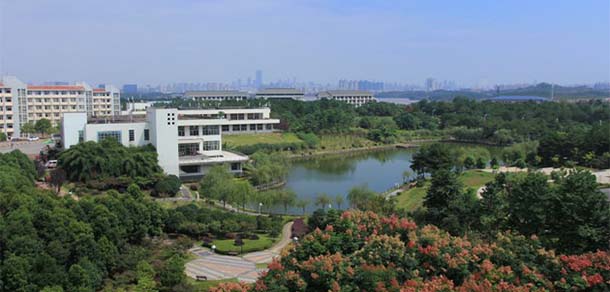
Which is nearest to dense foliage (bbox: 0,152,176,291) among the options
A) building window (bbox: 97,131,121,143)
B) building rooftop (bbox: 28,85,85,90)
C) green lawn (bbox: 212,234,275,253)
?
green lawn (bbox: 212,234,275,253)

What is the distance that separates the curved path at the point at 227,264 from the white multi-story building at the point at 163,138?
18.9ft

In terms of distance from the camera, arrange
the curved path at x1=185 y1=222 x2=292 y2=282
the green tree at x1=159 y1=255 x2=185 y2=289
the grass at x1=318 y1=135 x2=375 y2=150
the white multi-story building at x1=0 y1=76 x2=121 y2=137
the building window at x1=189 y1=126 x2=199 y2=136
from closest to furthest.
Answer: the green tree at x1=159 y1=255 x2=185 y2=289 < the curved path at x1=185 y1=222 x2=292 y2=282 < the building window at x1=189 y1=126 x2=199 y2=136 < the grass at x1=318 y1=135 x2=375 y2=150 < the white multi-story building at x1=0 y1=76 x2=121 y2=137

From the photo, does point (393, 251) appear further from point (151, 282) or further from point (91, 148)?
point (91, 148)

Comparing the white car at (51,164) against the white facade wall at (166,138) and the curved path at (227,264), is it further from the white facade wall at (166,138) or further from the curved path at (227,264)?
the curved path at (227,264)

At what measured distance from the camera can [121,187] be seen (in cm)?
1042

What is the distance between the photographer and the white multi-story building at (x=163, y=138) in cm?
1245

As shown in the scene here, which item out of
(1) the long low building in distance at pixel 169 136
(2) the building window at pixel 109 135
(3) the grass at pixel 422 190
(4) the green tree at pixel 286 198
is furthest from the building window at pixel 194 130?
(3) the grass at pixel 422 190

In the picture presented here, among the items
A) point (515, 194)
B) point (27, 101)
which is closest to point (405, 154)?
point (515, 194)

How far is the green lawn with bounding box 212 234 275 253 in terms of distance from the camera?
700 cm

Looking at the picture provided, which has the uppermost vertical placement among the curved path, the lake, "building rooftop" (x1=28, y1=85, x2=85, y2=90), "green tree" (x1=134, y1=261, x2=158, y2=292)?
"building rooftop" (x1=28, y1=85, x2=85, y2=90)

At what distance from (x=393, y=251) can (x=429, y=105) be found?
2533cm

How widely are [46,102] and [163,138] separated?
11.4m

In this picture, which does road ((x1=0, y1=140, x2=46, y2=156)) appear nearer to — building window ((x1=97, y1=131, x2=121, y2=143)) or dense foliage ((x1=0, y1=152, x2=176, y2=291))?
building window ((x1=97, y1=131, x2=121, y2=143))

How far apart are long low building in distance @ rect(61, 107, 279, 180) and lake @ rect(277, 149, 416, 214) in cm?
186
